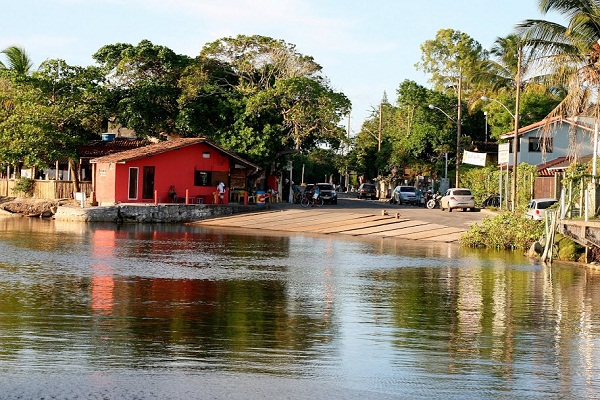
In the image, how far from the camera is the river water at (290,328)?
11422 millimetres

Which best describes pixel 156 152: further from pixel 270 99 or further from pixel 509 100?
pixel 509 100

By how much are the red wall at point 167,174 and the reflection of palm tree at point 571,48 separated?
94.9 feet

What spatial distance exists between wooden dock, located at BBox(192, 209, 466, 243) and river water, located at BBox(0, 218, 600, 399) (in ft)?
44.2

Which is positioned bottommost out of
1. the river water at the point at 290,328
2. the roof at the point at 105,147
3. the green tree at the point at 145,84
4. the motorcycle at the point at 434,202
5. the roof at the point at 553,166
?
the river water at the point at 290,328

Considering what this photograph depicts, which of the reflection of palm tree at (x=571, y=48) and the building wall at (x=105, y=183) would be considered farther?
the building wall at (x=105, y=183)

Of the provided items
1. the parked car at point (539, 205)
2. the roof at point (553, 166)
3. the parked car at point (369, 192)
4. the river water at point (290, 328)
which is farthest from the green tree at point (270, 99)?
the river water at point (290, 328)

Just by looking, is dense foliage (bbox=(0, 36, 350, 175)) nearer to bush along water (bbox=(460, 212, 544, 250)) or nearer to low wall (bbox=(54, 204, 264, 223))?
low wall (bbox=(54, 204, 264, 223))

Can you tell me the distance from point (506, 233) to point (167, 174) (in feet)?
86.8

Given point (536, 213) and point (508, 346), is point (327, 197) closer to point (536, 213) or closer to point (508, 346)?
point (536, 213)

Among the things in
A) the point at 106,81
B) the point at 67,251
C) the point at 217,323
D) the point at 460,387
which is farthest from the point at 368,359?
the point at 106,81

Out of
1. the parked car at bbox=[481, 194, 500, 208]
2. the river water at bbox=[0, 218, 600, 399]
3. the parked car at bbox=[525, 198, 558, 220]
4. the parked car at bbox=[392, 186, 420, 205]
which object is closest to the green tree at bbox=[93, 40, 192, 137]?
the parked car at bbox=[392, 186, 420, 205]

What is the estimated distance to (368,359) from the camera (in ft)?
43.4

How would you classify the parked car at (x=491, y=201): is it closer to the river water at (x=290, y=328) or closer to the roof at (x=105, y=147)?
the roof at (x=105, y=147)

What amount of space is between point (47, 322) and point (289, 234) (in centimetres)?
3109
